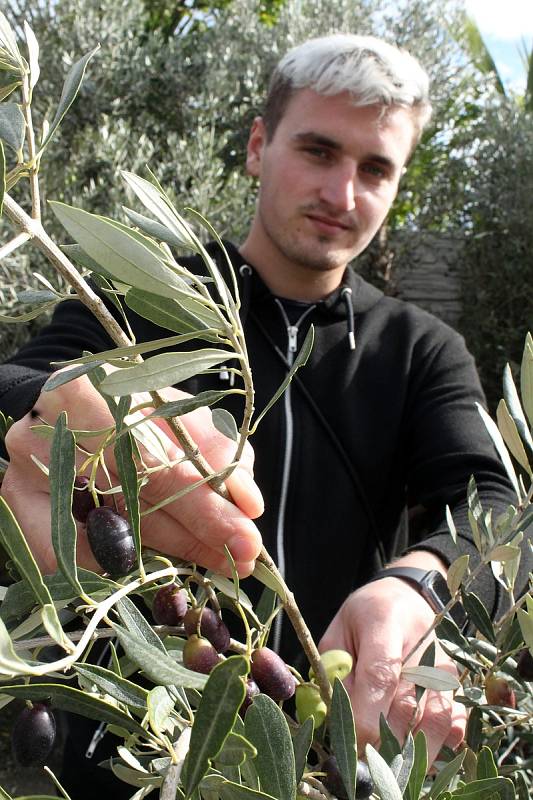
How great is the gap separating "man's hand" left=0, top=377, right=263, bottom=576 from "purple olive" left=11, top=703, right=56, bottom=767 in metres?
0.11

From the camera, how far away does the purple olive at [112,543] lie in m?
0.40

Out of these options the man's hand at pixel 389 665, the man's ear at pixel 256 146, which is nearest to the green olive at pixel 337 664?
the man's hand at pixel 389 665

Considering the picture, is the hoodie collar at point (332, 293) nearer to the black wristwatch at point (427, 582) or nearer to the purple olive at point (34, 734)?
the black wristwatch at point (427, 582)

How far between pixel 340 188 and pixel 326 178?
5cm

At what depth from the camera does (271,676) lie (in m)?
0.49

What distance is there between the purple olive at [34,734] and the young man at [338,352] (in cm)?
99

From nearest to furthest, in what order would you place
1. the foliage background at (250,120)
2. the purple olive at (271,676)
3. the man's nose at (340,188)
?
the purple olive at (271,676) → the man's nose at (340,188) → the foliage background at (250,120)

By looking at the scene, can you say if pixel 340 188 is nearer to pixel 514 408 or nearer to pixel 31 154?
pixel 514 408

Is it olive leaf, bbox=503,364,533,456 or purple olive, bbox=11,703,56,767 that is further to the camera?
olive leaf, bbox=503,364,533,456

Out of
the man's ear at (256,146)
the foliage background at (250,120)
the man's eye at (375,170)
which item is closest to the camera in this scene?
the man's eye at (375,170)

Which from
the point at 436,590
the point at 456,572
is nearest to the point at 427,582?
the point at 436,590

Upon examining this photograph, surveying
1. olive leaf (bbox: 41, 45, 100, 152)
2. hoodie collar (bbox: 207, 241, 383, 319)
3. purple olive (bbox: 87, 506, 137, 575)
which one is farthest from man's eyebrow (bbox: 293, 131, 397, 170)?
purple olive (bbox: 87, 506, 137, 575)

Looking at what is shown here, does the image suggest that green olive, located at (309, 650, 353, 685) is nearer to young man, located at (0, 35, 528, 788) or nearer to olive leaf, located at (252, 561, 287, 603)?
olive leaf, located at (252, 561, 287, 603)

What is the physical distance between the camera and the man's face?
2006 millimetres
